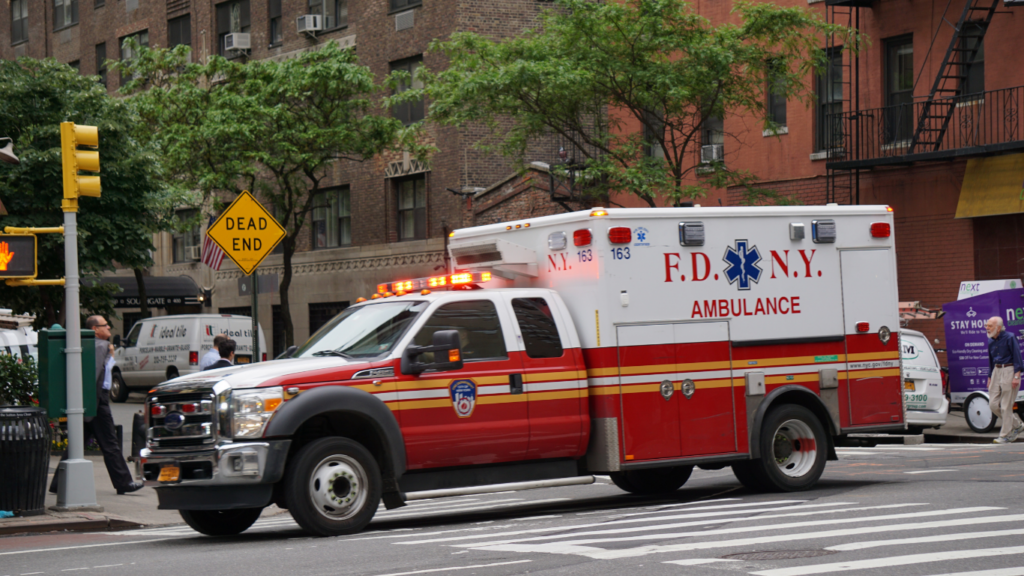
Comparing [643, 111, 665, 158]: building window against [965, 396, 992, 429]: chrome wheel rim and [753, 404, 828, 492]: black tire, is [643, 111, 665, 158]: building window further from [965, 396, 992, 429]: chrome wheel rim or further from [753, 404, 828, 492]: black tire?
[753, 404, 828, 492]: black tire

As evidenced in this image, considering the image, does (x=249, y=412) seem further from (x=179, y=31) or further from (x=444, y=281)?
(x=179, y=31)

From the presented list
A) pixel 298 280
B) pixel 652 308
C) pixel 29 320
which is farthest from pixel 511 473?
pixel 298 280

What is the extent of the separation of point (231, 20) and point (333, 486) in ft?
113

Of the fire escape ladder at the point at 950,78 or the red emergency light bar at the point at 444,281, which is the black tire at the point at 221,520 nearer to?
the red emergency light bar at the point at 444,281

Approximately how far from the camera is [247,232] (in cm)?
1424

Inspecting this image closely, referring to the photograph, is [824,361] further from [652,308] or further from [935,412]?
[935,412]

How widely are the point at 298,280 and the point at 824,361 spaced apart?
2882 centimetres

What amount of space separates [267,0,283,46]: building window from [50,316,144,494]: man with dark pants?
27.0 meters

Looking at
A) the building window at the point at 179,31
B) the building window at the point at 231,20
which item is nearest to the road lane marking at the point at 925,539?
the building window at the point at 231,20

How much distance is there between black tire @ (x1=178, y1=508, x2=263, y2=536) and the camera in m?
11.0

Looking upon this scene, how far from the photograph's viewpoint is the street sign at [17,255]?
12867 millimetres

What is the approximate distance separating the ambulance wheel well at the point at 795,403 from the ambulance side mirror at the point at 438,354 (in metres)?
3.10

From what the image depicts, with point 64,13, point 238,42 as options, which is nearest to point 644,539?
point 238,42

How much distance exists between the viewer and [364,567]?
8375 mm
